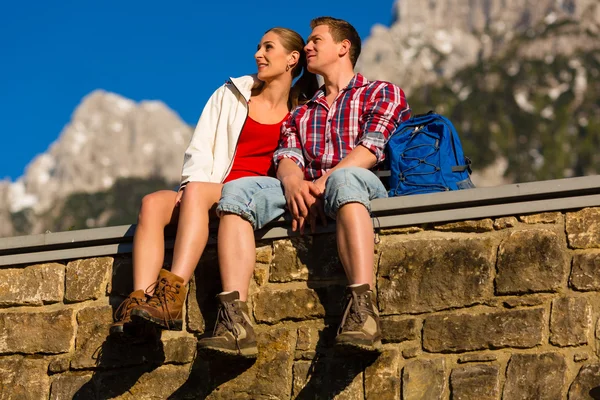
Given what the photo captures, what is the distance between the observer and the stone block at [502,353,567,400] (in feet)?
12.8

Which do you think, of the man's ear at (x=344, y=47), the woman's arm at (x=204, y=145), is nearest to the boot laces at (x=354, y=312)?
the woman's arm at (x=204, y=145)

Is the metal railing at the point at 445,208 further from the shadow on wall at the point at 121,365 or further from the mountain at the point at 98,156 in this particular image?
the mountain at the point at 98,156

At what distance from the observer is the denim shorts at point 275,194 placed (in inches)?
169

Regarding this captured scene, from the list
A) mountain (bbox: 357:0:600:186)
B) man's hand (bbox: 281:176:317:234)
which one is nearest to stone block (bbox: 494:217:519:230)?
man's hand (bbox: 281:176:317:234)

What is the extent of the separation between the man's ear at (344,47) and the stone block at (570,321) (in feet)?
6.20

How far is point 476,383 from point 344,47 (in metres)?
2.07

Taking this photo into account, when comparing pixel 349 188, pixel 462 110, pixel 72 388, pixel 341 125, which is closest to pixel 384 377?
pixel 349 188

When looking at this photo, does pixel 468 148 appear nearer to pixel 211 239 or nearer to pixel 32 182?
pixel 211 239

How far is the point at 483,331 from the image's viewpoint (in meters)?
4.11

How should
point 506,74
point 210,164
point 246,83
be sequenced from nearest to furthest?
point 210,164 < point 246,83 < point 506,74

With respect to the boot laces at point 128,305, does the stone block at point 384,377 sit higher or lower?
lower

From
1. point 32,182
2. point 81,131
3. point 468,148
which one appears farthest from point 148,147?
point 468,148

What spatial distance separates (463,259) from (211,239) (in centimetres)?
117

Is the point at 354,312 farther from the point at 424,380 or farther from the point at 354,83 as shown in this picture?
the point at 354,83
